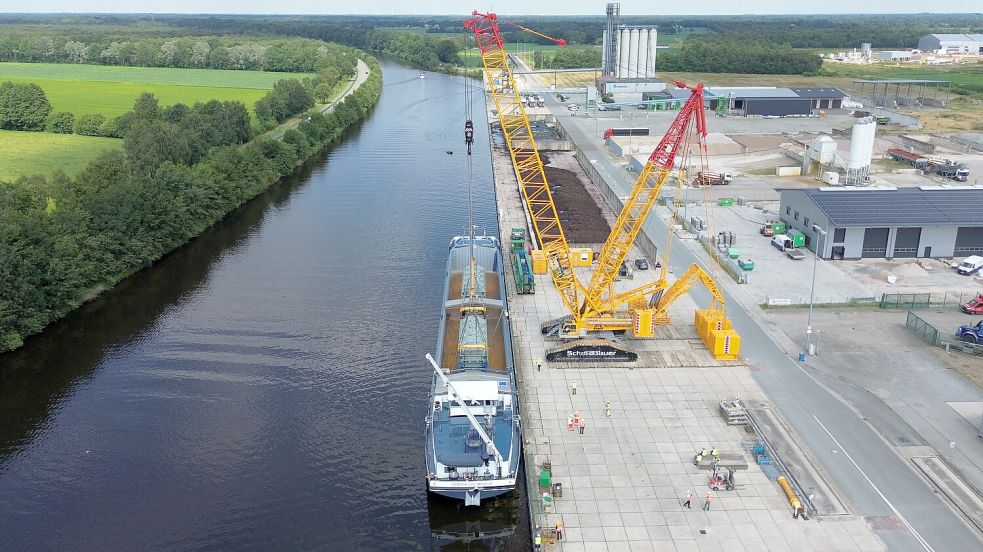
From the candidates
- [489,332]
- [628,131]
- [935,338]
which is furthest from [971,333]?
[628,131]

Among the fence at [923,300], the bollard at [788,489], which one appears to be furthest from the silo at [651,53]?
the bollard at [788,489]

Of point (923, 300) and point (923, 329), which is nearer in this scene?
point (923, 329)

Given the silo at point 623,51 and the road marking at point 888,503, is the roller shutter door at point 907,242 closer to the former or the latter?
the road marking at point 888,503

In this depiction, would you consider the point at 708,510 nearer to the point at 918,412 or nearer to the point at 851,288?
the point at 918,412

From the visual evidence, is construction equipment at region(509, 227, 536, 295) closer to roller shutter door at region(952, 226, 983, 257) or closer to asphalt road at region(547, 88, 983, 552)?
asphalt road at region(547, 88, 983, 552)

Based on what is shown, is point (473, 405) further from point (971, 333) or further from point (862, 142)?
point (862, 142)

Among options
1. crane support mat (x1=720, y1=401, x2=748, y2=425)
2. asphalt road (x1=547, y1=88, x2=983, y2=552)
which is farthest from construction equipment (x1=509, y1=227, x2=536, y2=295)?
crane support mat (x1=720, y1=401, x2=748, y2=425)
